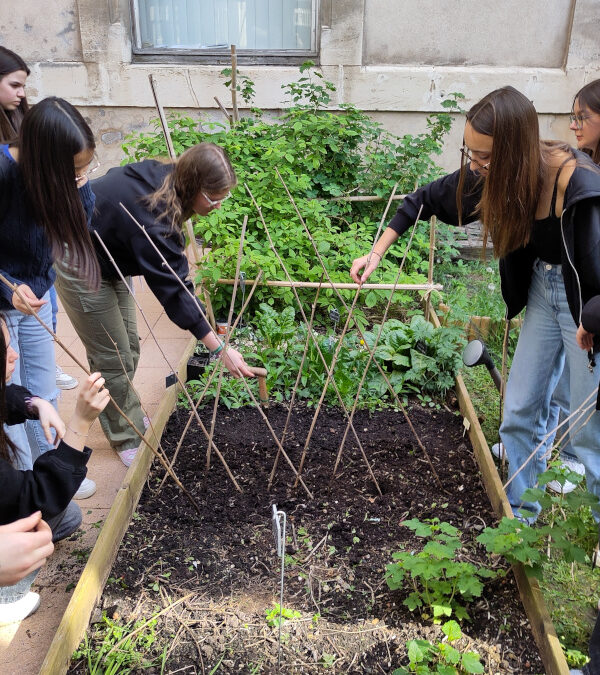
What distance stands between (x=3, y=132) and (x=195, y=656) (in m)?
2.47

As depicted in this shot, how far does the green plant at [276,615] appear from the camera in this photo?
2.15 m

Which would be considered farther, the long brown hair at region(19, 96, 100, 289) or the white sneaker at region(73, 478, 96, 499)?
the white sneaker at region(73, 478, 96, 499)

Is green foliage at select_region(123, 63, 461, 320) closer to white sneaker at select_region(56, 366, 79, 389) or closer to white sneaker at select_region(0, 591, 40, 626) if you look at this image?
white sneaker at select_region(56, 366, 79, 389)

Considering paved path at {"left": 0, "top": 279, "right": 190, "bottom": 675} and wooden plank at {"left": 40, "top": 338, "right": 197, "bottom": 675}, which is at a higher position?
wooden plank at {"left": 40, "top": 338, "right": 197, "bottom": 675}

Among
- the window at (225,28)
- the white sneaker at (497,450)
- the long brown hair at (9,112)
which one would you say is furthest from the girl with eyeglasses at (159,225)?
the window at (225,28)

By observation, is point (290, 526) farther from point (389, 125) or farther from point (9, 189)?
point (389, 125)

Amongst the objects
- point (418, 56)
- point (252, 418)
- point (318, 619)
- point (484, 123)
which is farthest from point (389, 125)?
point (318, 619)

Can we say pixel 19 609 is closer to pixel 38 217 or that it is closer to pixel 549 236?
pixel 38 217

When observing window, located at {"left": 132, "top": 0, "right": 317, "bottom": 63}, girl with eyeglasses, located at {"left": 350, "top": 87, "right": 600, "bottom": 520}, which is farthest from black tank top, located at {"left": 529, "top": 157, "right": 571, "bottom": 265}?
window, located at {"left": 132, "top": 0, "right": 317, "bottom": 63}

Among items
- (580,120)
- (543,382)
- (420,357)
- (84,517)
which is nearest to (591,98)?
(580,120)

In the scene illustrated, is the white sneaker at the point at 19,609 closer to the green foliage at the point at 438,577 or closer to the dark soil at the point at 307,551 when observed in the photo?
the dark soil at the point at 307,551

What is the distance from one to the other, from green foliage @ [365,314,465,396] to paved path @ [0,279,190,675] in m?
1.44

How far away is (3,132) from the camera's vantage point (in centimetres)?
299

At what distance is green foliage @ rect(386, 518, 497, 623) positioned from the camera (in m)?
2.08
